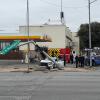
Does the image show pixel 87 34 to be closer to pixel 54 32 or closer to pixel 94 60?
pixel 54 32

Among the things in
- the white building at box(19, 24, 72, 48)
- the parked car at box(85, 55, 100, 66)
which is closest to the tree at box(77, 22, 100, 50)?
the white building at box(19, 24, 72, 48)

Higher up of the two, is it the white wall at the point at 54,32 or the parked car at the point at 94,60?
the white wall at the point at 54,32

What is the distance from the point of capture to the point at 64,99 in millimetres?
15547

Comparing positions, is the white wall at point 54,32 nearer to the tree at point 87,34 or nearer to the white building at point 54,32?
the white building at point 54,32

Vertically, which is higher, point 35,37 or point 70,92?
point 35,37

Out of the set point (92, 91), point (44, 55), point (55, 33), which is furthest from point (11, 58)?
point (92, 91)

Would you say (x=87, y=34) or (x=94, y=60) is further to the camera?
(x=87, y=34)

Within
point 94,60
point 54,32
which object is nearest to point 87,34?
point 54,32

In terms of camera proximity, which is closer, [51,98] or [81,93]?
[51,98]

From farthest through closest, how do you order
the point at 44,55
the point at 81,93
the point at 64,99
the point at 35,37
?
the point at 35,37 → the point at 44,55 → the point at 81,93 → the point at 64,99

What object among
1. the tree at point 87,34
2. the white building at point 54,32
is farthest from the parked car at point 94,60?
the tree at point 87,34

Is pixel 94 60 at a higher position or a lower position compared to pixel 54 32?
lower

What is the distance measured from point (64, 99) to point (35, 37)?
44033mm

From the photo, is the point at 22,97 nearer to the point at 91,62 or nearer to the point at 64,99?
the point at 64,99
